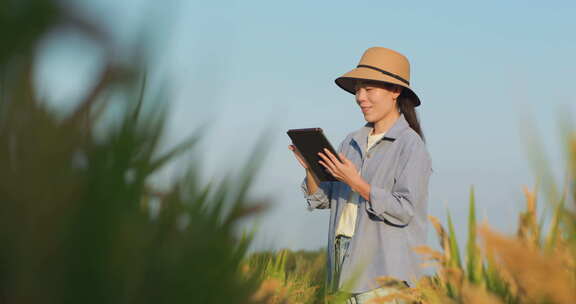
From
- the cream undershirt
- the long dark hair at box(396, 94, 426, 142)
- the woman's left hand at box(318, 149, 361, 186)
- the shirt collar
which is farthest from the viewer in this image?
the long dark hair at box(396, 94, 426, 142)

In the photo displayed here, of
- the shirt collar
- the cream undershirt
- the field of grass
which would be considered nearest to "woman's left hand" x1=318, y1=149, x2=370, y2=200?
the cream undershirt

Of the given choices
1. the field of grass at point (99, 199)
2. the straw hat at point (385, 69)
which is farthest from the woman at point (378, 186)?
the field of grass at point (99, 199)

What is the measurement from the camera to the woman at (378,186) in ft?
14.2

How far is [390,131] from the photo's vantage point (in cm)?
486

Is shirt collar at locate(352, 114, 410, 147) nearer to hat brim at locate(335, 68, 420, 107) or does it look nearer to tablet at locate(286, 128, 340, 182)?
hat brim at locate(335, 68, 420, 107)

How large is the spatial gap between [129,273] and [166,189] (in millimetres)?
171

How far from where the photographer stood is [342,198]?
4.91 m

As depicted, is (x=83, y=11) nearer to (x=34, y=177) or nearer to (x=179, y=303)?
(x=34, y=177)

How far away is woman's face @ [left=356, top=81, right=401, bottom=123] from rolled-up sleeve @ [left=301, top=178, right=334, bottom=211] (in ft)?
1.92

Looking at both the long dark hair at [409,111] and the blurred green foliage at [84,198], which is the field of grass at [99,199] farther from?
the long dark hair at [409,111]

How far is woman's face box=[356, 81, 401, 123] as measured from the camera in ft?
16.2

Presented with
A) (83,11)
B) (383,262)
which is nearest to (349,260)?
(383,262)

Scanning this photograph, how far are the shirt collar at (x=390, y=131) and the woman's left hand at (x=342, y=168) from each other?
26.3 inches

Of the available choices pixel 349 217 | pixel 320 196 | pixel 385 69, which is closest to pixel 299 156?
pixel 320 196
